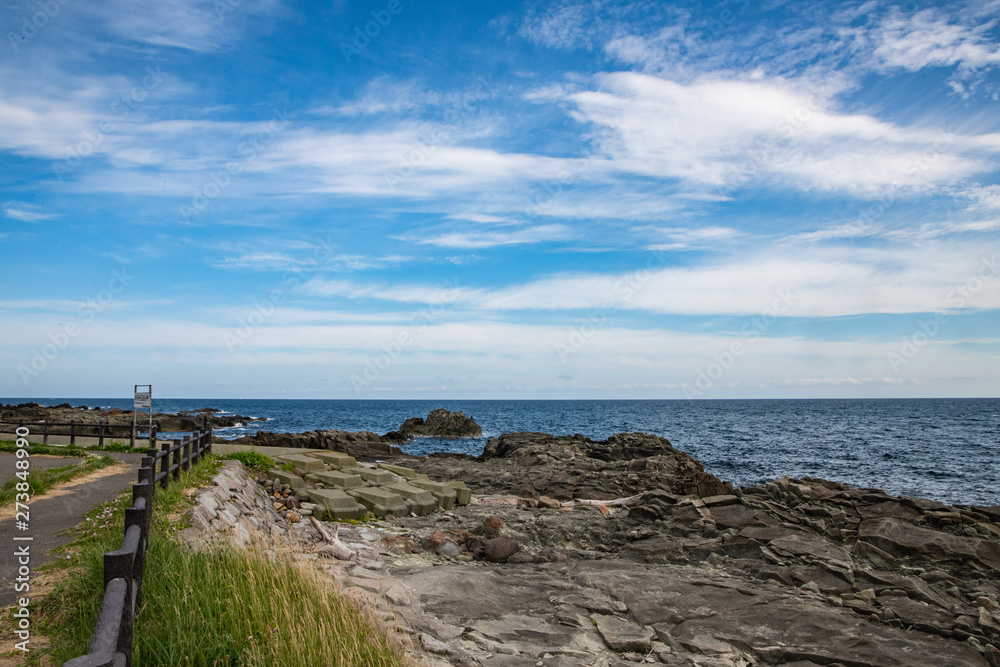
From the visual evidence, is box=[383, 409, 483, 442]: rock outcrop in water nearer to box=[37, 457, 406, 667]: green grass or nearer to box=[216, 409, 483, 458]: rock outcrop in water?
box=[216, 409, 483, 458]: rock outcrop in water

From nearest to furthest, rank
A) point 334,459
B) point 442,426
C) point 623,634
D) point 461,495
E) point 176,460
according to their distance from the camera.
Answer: point 623,634
point 176,460
point 461,495
point 334,459
point 442,426

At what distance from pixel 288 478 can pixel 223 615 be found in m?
11.3

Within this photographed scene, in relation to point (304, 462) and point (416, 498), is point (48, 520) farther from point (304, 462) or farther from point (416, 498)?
point (416, 498)

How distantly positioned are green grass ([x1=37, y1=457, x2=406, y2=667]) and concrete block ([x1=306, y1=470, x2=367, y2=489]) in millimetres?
10318

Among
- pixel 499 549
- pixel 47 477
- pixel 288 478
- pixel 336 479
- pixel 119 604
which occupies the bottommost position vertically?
pixel 499 549

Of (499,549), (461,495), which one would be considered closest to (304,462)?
(461,495)

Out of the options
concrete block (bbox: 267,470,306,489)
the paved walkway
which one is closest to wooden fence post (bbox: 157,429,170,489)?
the paved walkway

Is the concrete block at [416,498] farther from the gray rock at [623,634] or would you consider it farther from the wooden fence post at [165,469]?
the gray rock at [623,634]

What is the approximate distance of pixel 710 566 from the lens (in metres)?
12.6

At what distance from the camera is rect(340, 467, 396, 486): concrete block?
18.7 metres

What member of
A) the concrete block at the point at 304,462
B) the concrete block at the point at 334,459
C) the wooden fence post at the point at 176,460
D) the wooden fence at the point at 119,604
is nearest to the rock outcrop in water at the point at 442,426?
the concrete block at the point at 334,459

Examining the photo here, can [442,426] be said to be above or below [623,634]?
below

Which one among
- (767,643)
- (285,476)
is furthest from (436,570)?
(285,476)

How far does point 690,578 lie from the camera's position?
1107cm
